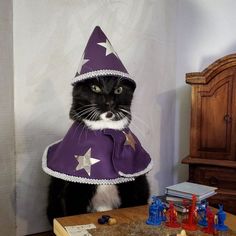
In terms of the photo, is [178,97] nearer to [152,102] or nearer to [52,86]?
[152,102]

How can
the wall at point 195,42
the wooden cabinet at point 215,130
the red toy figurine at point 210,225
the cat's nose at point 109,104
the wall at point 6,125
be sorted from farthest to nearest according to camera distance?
1. the wall at point 195,42
2. the wooden cabinet at point 215,130
3. the wall at point 6,125
4. the cat's nose at point 109,104
5. the red toy figurine at point 210,225

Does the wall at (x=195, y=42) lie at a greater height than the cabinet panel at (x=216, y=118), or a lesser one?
greater

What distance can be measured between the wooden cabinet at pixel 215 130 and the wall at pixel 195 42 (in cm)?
31

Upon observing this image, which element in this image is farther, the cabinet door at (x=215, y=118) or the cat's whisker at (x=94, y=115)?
the cabinet door at (x=215, y=118)

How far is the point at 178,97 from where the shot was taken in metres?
1.84

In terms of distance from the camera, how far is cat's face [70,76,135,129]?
3.38 ft

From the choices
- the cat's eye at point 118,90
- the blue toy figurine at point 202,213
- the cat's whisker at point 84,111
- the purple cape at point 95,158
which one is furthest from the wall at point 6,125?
the blue toy figurine at point 202,213

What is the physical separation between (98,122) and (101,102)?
0.23 feet

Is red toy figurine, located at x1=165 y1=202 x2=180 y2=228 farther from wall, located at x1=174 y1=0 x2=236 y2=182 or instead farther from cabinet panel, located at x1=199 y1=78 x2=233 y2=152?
wall, located at x1=174 y1=0 x2=236 y2=182

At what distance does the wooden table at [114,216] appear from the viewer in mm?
959

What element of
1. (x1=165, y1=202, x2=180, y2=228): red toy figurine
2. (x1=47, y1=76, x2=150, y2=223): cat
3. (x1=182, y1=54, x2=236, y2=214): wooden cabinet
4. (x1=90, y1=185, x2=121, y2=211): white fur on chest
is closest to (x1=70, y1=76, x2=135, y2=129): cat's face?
(x1=47, y1=76, x2=150, y2=223): cat

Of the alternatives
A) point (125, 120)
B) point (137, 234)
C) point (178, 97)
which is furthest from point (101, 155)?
point (178, 97)

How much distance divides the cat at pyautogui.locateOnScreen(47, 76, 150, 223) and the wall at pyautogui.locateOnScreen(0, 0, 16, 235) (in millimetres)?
259

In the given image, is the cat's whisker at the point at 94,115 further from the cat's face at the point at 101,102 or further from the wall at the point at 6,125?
the wall at the point at 6,125
